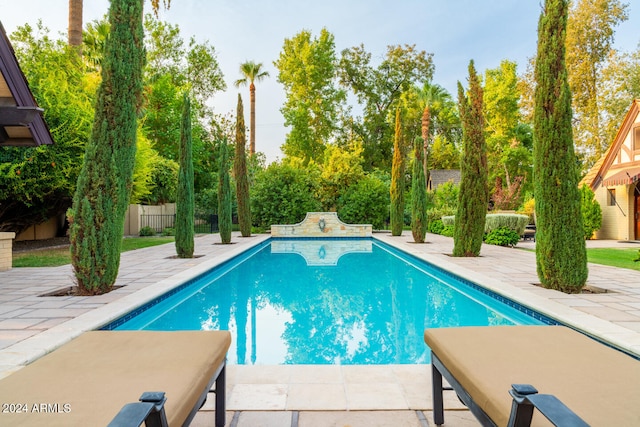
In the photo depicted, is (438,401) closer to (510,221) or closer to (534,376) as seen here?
(534,376)

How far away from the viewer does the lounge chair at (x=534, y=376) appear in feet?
4.56

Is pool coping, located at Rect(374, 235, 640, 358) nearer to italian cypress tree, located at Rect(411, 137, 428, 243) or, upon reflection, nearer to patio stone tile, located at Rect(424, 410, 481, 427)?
patio stone tile, located at Rect(424, 410, 481, 427)

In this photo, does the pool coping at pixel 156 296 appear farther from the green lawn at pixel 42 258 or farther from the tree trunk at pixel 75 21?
the tree trunk at pixel 75 21

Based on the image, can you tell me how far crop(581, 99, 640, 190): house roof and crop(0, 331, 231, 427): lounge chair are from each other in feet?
54.4

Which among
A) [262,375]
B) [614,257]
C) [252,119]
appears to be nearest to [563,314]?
[262,375]

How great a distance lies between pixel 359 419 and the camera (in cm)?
243

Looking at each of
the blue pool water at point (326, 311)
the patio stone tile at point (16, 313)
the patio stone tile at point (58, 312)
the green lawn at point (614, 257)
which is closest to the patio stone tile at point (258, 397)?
the blue pool water at point (326, 311)

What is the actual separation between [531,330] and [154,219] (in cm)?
2069

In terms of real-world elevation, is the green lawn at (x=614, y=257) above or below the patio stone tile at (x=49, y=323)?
above

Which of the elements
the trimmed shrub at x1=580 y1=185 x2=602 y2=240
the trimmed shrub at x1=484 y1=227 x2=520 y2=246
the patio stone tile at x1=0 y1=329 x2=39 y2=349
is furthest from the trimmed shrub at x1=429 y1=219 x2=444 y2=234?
the patio stone tile at x1=0 y1=329 x2=39 y2=349

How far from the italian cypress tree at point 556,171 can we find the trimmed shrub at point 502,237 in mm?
7258

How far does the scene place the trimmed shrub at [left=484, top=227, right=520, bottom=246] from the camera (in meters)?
12.8

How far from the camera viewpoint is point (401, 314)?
5.90 m

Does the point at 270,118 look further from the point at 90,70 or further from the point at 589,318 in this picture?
the point at 589,318
